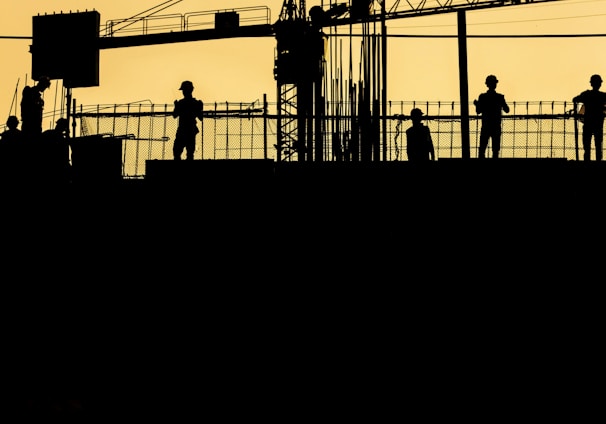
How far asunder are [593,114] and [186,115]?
19.5 feet

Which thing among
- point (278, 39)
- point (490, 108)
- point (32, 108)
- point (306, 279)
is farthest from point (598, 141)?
point (278, 39)

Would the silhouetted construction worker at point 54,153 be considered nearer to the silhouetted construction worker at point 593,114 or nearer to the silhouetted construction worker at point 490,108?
the silhouetted construction worker at point 490,108

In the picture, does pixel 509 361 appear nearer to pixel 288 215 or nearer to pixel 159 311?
pixel 288 215

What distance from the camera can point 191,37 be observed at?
148ft

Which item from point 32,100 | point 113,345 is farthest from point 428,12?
point 113,345

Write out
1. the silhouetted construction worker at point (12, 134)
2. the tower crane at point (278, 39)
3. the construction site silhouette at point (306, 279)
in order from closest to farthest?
1. the construction site silhouette at point (306, 279)
2. the silhouetted construction worker at point (12, 134)
3. the tower crane at point (278, 39)

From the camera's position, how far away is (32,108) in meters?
14.2

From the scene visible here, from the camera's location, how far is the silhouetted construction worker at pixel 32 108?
14070 mm

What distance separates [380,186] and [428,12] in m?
26.2

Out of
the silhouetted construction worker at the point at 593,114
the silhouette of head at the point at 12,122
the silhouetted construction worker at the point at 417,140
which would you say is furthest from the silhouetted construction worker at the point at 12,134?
the silhouetted construction worker at the point at 593,114

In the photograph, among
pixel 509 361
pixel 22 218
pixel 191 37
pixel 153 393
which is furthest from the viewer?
pixel 191 37

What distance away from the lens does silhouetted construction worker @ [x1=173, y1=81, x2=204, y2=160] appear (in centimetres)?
1468

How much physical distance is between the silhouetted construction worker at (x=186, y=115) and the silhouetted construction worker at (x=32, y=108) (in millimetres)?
1947

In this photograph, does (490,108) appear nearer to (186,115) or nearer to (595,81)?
(595,81)
